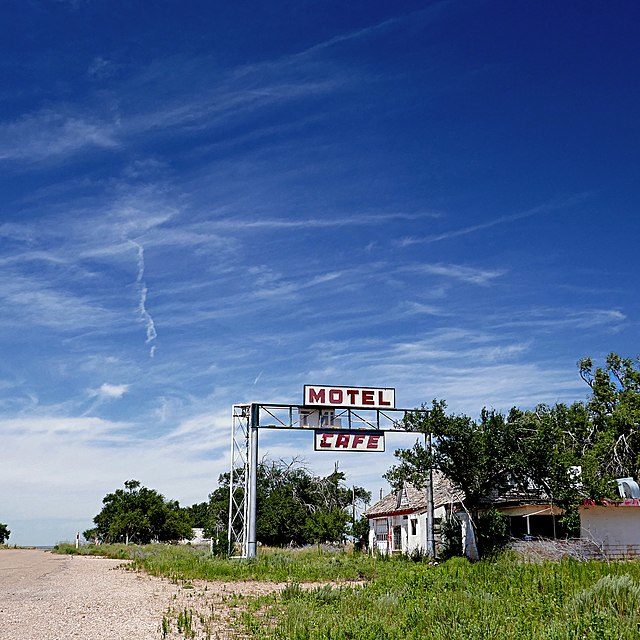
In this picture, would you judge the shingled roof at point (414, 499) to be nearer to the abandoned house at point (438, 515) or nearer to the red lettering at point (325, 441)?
the abandoned house at point (438, 515)

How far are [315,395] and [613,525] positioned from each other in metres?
12.9

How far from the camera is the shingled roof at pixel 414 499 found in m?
34.6

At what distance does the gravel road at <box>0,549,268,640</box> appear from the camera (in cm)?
1292

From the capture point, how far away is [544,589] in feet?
50.3

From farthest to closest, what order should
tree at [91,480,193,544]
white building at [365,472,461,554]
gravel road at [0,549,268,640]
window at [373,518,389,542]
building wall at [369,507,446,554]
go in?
tree at [91,480,193,544] < window at [373,518,389,542] < building wall at [369,507,446,554] < white building at [365,472,461,554] < gravel road at [0,549,268,640]

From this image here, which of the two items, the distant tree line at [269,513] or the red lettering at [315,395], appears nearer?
the red lettering at [315,395]

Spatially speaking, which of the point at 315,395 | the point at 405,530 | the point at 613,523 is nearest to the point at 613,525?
the point at 613,523

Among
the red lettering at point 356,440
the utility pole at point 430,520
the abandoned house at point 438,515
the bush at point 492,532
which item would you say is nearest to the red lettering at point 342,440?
the red lettering at point 356,440

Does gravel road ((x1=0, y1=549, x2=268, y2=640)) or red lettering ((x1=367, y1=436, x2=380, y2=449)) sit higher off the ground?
red lettering ((x1=367, y1=436, x2=380, y2=449))

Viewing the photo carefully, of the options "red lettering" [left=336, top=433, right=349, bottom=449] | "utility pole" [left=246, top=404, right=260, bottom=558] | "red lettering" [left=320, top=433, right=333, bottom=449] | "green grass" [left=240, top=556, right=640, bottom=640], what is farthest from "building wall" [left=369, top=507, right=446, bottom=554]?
"green grass" [left=240, top=556, right=640, bottom=640]

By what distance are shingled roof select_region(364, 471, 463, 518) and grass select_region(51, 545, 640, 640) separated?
14054 millimetres

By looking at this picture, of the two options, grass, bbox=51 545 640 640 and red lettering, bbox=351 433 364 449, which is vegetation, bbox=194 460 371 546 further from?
grass, bbox=51 545 640 640

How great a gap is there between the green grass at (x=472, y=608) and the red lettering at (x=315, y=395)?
1368cm

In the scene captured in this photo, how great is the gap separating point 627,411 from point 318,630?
36.2m
